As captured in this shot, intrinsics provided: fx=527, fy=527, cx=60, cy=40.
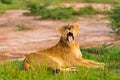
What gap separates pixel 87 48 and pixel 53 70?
8.41 feet

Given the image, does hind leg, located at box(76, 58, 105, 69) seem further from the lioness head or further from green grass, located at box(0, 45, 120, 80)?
the lioness head

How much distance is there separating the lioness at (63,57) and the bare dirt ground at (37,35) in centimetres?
173

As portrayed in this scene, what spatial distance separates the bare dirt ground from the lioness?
1.73 metres

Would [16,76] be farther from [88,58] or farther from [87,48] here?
[87,48]

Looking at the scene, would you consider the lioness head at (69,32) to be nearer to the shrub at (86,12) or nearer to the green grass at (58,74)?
the green grass at (58,74)

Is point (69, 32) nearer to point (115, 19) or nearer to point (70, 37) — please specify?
point (70, 37)

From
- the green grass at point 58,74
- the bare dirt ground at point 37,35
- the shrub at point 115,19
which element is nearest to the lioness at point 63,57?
the green grass at point 58,74

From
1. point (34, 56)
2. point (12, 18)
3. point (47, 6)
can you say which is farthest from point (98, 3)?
point (34, 56)

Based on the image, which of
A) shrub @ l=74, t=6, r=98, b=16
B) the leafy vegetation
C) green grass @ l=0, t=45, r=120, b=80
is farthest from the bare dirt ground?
green grass @ l=0, t=45, r=120, b=80

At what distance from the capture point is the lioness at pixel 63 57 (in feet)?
28.0

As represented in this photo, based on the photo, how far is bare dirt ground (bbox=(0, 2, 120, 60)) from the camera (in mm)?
11641

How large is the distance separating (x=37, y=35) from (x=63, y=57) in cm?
493

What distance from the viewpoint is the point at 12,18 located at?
17906 millimetres

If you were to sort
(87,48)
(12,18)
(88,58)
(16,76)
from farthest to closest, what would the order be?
1. (12,18)
2. (87,48)
3. (88,58)
4. (16,76)
